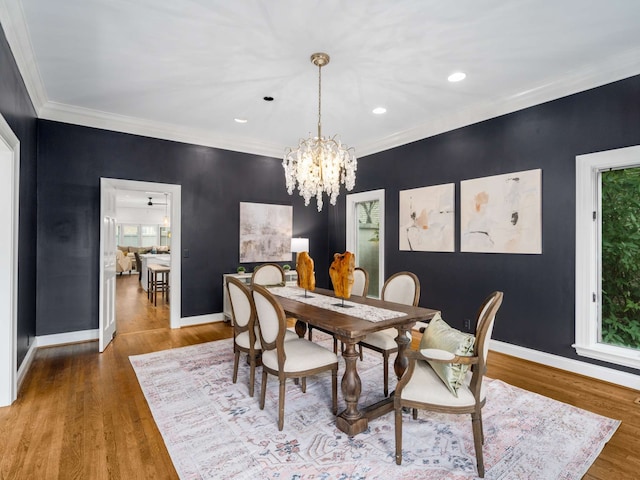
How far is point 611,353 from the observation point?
3080mm

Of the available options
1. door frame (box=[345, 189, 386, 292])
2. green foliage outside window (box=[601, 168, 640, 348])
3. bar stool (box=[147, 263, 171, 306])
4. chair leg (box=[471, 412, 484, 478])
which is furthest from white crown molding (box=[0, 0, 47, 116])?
green foliage outside window (box=[601, 168, 640, 348])

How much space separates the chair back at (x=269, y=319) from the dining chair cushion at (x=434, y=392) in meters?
0.90

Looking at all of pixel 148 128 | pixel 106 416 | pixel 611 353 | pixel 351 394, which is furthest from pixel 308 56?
pixel 611 353

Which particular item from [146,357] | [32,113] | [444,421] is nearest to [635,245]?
[444,421]

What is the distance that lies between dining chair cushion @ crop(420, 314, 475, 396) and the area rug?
0.52m

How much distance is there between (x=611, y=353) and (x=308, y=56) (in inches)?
152

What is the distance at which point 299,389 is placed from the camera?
2.98m

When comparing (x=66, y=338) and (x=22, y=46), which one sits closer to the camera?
(x=22, y=46)

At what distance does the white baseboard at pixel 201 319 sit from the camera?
5086mm

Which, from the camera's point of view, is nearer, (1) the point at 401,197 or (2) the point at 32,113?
(2) the point at 32,113

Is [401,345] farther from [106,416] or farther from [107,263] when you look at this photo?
[107,263]

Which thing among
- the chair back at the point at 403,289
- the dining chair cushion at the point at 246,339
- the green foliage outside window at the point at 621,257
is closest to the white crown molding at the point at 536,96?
the green foliage outside window at the point at 621,257

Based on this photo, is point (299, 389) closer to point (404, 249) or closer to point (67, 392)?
point (67, 392)

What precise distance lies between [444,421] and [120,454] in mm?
2187
